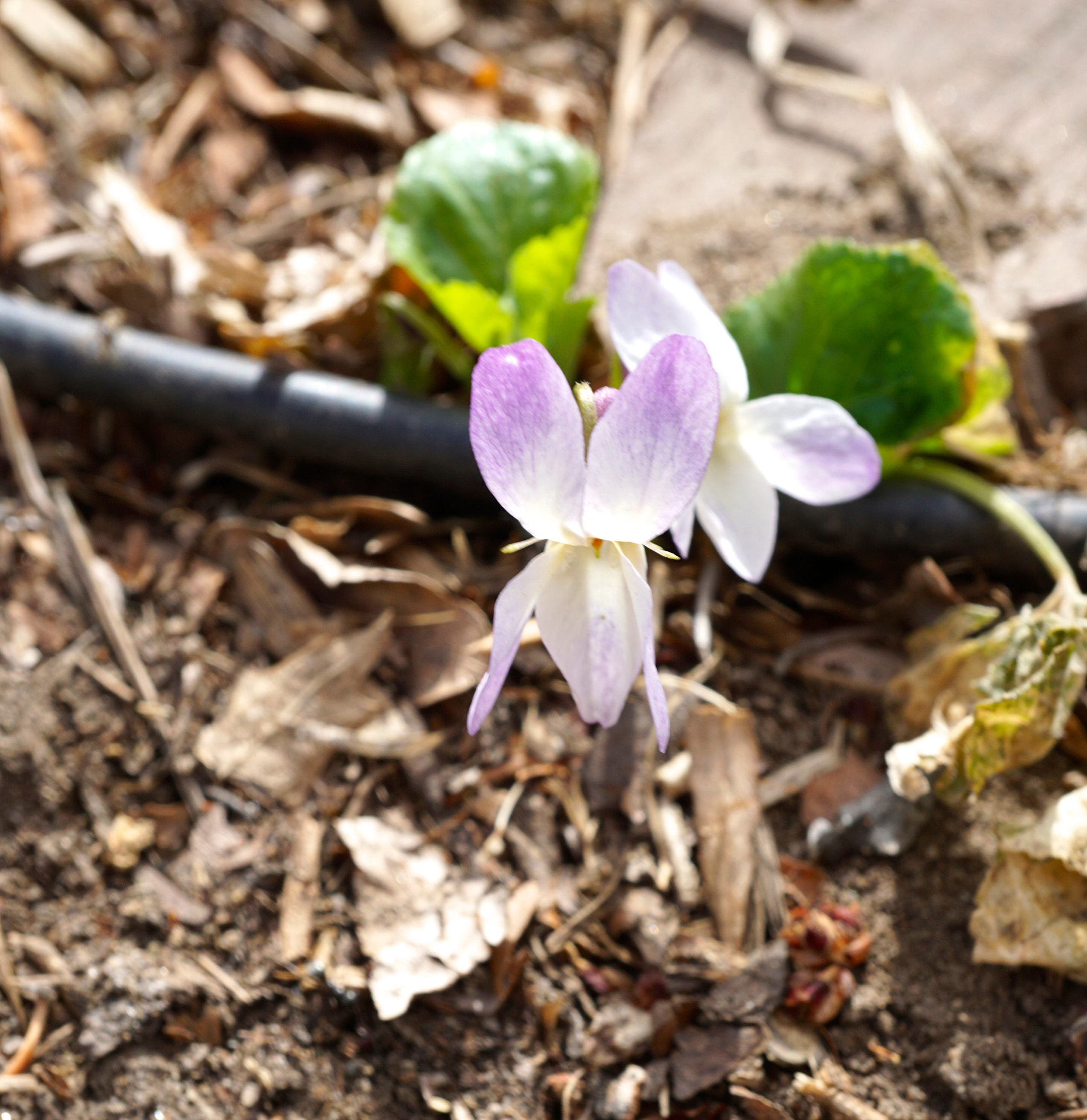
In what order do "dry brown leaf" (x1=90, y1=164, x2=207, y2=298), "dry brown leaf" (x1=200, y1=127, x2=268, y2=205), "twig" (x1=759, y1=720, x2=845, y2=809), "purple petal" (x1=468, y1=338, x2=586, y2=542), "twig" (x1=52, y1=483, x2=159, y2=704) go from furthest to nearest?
1. "dry brown leaf" (x1=200, y1=127, x2=268, y2=205)
2. "dry brown leaf" (x1=90, y1=164, x2=207, y2=298)
3. "twig" (x1=52, y1=483, x2=159, y2=704)
4. "twig" (x1=759, y1=720, x2=845, y2=809)
5. "purple petal" (x1=468, y1=338, x2=586, y2=542)

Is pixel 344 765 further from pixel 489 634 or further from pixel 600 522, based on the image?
pixel 600 522

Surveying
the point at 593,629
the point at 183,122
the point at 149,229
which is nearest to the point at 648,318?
the point at 593,629

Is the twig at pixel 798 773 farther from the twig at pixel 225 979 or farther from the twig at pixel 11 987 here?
the twig at pixel 11 987

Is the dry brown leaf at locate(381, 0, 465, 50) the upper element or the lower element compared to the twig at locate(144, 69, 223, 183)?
upper

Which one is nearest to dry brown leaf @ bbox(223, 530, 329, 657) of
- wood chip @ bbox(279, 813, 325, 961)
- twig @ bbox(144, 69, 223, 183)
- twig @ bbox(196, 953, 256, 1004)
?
wood chip @ bbox(279, 813, 325, 961)

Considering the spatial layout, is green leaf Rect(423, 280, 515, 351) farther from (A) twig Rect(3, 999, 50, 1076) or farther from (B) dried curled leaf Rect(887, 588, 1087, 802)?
(A) twig Rect(3, 999, 50, 1076)

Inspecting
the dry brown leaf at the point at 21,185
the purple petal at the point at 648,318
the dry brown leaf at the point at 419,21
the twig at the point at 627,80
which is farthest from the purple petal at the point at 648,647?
the dry brown leaf at the point at 419,21
